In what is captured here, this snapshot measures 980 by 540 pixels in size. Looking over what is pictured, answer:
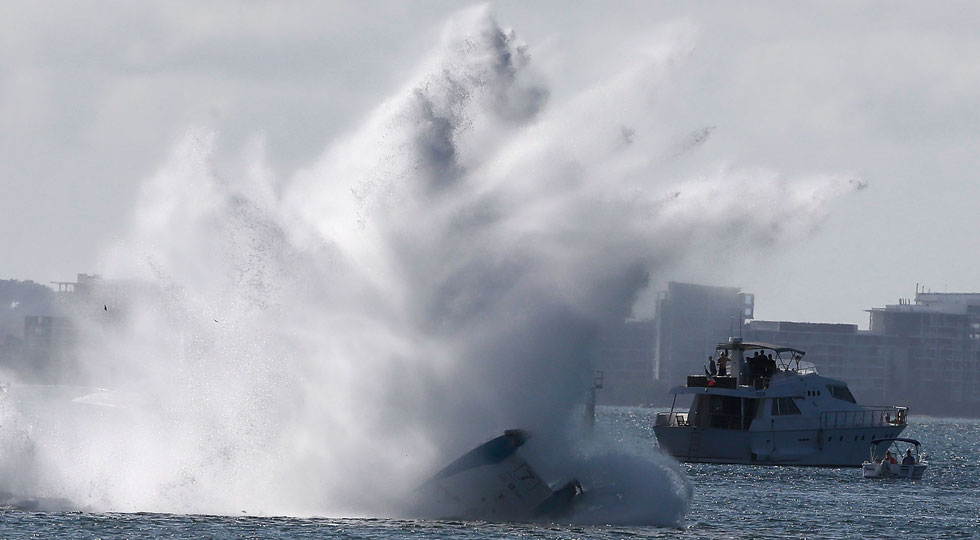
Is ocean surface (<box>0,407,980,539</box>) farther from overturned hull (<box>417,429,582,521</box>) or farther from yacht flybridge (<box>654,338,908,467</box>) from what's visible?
yacht flybridge (<box>654,338,908,467</box>)

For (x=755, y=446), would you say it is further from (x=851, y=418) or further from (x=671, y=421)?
(x=851, y=418)

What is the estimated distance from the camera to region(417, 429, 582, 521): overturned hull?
154 feet

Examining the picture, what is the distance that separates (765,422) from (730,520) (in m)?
44.8

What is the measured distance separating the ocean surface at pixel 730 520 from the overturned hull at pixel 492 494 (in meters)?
0.68

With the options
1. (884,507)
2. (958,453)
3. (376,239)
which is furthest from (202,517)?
(958,453)

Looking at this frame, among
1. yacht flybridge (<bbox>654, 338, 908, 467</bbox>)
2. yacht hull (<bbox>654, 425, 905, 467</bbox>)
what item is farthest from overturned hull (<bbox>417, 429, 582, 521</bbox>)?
yacht hull (<bbox>654, 425, 905, 467</bbox>)

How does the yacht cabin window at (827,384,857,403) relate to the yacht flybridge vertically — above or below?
above

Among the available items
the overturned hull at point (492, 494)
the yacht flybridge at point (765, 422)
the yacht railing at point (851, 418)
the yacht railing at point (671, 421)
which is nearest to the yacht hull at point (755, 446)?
the yacht flybridge at point (765, 422)

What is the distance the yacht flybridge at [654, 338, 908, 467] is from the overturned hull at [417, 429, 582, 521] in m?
52.3

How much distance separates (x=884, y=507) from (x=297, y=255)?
27.8 m

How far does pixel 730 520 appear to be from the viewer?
55.3 meters

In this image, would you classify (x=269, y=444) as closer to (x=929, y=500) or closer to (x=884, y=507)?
(x=884, y=507)

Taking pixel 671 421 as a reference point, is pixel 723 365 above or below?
above

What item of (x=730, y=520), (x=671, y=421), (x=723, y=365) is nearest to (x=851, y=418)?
(x=723, y=365)
